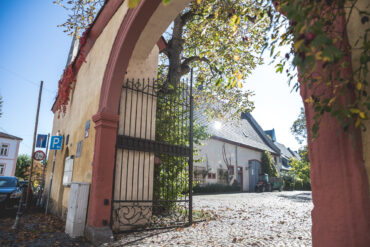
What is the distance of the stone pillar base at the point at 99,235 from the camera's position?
4582mm

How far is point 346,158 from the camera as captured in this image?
1598 millimetres

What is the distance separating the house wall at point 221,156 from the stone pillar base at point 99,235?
1321cm

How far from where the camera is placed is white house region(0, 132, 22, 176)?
32719 millimetres

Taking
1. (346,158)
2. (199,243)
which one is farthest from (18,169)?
(346,158)

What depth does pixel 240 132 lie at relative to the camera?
2617 centimetres

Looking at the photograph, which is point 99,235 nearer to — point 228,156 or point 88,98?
point 88,98

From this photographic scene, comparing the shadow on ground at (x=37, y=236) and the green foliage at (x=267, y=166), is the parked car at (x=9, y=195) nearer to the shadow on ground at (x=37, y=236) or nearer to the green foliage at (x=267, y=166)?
the shadow on ground at (x=37, y=236)

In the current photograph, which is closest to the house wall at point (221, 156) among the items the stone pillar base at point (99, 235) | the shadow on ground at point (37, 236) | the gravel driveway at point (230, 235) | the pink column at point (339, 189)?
the gravel driveway at point (230, 235)

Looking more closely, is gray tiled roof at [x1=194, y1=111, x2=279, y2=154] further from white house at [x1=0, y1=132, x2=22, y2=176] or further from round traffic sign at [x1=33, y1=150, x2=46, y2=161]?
white house at [x1=0, y1=132, x2=22, y2=176]

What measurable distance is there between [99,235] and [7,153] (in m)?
36.1

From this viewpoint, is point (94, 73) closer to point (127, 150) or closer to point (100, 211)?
point (127, 150)

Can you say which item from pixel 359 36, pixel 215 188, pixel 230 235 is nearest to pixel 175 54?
pixel 230 235

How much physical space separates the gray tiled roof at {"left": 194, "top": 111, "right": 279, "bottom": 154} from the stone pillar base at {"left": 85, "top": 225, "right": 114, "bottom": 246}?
12.6 metres

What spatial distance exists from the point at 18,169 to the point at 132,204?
1570 inches
